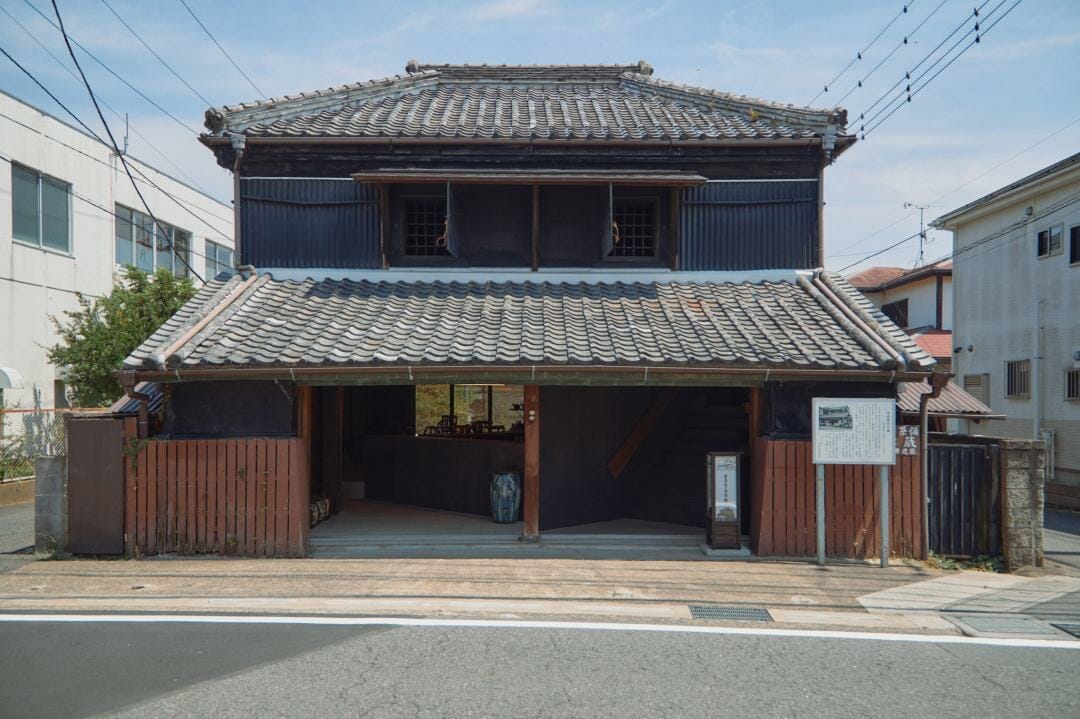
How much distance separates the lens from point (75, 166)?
67.7 feet

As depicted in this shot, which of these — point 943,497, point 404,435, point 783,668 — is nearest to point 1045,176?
point 943,497

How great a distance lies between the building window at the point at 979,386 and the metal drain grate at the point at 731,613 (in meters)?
18.4

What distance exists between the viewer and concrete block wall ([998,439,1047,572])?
9.38 m

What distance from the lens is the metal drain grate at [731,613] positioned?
7117 millimetres

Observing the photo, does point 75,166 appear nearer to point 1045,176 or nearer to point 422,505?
point 422,505

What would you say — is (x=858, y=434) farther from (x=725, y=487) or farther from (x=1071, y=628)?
(x=1071, y=628)

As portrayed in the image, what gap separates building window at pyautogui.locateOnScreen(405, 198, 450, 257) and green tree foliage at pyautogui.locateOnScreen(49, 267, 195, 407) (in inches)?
321

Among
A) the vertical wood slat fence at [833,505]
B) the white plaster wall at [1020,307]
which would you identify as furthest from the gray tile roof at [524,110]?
the white plaster wall at [1020,307]

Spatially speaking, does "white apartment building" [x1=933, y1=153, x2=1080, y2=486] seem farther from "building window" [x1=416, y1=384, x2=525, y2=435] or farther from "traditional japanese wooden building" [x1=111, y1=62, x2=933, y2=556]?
"building window" [x1=416, y1=384, x2=525, y2=435]

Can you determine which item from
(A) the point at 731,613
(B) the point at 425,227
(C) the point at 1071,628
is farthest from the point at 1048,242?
(A) the point at 731,613

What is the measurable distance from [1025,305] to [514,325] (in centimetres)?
1677

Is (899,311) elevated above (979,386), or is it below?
above

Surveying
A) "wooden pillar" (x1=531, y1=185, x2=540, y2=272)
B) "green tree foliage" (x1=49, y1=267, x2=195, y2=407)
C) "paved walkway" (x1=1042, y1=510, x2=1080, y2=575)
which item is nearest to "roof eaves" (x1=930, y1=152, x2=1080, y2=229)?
"paved walkway" (x1=1042, y1=510, x2=1080, y2=575)

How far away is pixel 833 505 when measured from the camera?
9.57 meters
